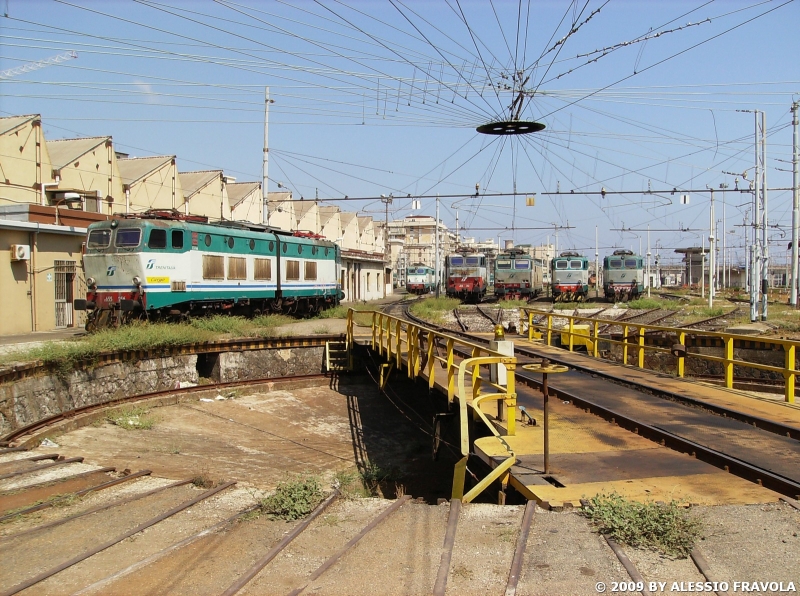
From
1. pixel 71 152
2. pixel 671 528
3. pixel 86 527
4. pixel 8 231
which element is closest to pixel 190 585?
pixel 86 527

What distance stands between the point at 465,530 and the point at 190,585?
7.60 ft

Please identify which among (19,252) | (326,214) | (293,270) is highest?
(326,214)

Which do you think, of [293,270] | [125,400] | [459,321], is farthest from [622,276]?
[125,400]

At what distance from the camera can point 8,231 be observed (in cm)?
1939

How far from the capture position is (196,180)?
132 feet

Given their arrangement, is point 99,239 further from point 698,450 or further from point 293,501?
point 698,450

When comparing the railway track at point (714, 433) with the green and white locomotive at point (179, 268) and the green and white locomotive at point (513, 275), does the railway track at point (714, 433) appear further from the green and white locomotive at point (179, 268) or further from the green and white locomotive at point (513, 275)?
the green and white locomotive at point (513, 275)

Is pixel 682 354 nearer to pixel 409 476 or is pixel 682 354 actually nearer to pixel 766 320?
pixel 409 476

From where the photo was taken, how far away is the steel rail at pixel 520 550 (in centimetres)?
479

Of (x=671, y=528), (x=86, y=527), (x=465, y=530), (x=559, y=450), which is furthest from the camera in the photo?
(x=559, y=450)

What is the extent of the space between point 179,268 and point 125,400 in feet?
15.6

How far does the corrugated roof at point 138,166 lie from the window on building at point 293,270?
1202cm

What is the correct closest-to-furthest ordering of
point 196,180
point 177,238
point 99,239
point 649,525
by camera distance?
point 649,525 → point 99,239 → point 177,238 → point 196,180

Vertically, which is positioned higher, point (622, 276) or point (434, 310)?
point (622, 276)
